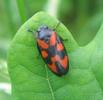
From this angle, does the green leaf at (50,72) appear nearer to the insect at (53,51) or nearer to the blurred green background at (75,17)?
the insect at (53,51)

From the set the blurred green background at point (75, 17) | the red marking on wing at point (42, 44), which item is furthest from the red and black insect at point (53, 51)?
the blurred green background at point (75, 17)

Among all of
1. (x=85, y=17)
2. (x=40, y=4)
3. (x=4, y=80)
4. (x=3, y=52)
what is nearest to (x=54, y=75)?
(x=4, y=80)

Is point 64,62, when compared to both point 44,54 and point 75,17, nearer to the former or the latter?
point 44,54

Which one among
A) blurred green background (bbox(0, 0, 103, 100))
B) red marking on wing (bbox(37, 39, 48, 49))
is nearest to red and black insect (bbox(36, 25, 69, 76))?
red marking on wing (bbox(37, 39, 48, 49))

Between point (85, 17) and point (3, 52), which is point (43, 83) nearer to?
point (3, 52)

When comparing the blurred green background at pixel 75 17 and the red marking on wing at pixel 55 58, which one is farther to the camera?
the blurred green background at pixel 75 17

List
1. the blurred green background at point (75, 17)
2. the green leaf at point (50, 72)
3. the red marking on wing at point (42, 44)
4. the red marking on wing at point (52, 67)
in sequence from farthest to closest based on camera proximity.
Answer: the blurred green background at point (75, 17)
the red marking on wing at point (42, 44)
the red marking on wing at point (52, 67)
the green leaf at point (50, 72)

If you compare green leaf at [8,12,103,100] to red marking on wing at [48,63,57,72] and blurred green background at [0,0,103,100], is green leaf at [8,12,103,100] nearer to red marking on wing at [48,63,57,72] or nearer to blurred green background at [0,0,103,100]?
red marking on wing at [48,63,57,72]

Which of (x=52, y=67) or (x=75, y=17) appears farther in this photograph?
(x=75, y=17)

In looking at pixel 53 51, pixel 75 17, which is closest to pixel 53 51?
pixel 53 51
